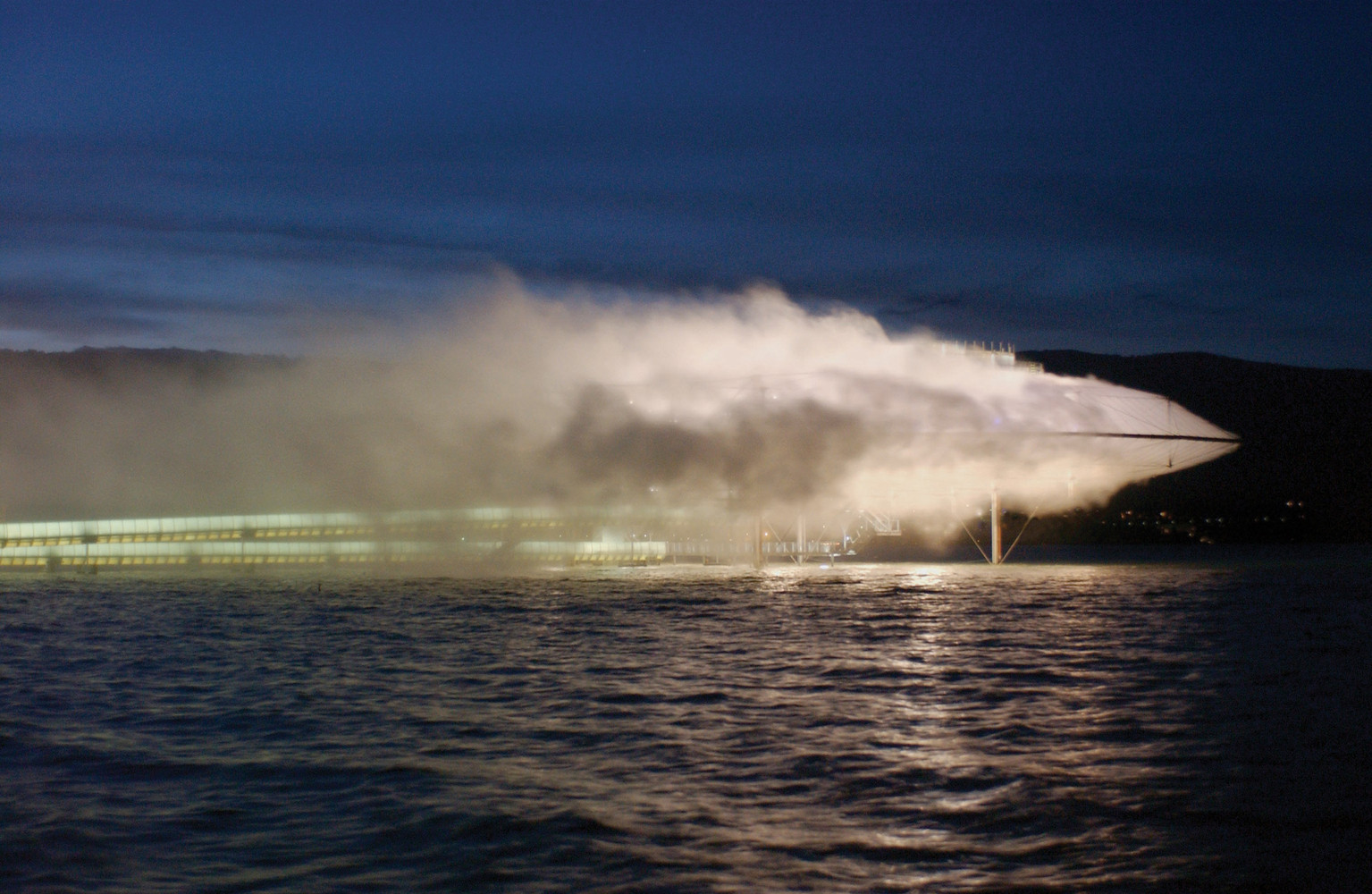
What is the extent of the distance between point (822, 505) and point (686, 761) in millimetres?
83036

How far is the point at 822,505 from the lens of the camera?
334 ft

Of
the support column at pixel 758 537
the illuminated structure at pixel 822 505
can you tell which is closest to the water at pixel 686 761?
the illuminated structure at pixel 822 505

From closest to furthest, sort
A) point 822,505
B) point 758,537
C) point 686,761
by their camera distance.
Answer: point 686,761 → point 822,505 → point 758,537

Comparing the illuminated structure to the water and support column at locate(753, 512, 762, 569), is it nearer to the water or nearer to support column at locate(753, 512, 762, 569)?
support column at locate(753, 512, 762, 569)

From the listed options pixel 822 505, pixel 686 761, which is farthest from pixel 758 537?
pixel 686 761

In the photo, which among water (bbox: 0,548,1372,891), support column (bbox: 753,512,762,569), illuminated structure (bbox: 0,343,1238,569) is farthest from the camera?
support column (bbox: 753,512,762,569)

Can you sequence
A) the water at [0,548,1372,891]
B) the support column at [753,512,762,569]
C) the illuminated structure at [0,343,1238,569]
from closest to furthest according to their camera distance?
the water at [0,548,1372,891] < the illuminated structure at [0,343,1238,569] < the support column at [753,512,762,569]

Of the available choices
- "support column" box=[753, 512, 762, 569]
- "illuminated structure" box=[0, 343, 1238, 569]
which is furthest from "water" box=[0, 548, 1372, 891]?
"support column" box=[753, 512, 762, 569]

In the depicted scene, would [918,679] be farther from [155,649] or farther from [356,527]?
[356,527]

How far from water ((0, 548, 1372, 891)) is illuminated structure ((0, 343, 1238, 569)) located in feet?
123

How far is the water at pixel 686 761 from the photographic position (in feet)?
45.2

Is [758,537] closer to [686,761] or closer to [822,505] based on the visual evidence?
[822,505]

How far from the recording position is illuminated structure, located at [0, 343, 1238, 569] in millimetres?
82250

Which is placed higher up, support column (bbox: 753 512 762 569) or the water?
support column (bbox: 753 512 762 569)
